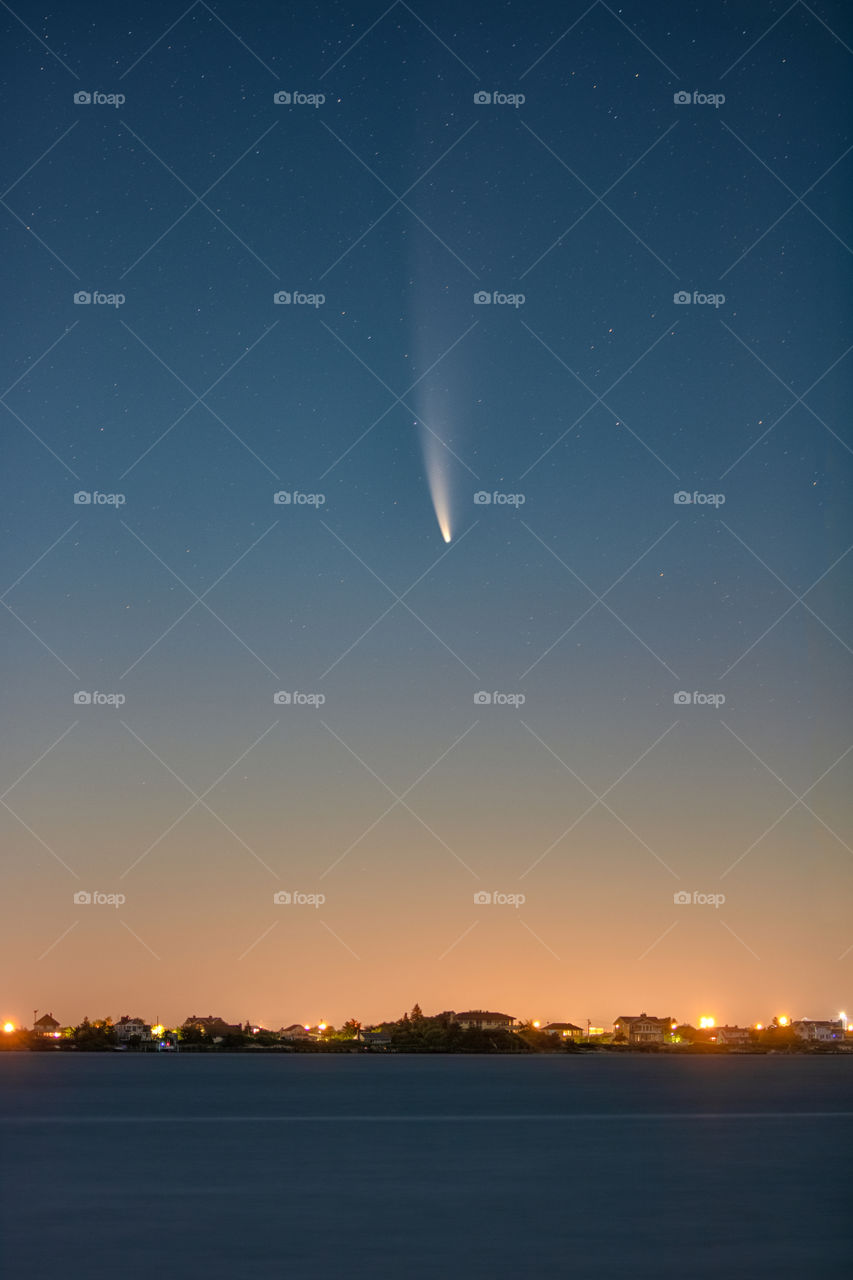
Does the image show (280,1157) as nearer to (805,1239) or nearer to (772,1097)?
(805,1239)

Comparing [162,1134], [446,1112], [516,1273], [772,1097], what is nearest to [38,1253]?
[516,1273]

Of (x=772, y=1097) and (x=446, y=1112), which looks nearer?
(x=446, y=1112)

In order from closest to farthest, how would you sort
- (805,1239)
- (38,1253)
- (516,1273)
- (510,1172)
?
1. (516,1273)
2. (38,1253)
3. (805,1239)
4. (510,1172)

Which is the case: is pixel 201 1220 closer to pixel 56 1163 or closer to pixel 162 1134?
pixel 56 1163

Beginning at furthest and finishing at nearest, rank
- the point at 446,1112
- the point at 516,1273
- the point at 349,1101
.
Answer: the point at 349,1101, the point at 446,1112, the point at 516,1273

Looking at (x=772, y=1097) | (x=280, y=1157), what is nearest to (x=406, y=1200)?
(x=280, y=1157)

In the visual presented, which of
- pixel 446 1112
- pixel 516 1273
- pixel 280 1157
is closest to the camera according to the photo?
pixel 516 1273
